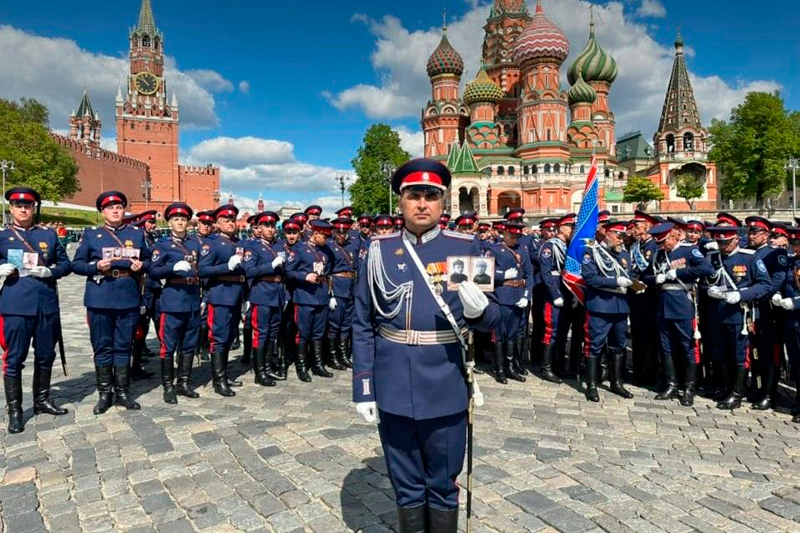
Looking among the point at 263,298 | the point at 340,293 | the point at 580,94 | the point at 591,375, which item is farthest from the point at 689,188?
the point at 263,298

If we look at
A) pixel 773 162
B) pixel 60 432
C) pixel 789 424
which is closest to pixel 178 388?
pixel 60 432

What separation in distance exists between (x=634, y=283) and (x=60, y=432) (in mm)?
6729

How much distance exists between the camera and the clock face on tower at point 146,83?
105562 mm

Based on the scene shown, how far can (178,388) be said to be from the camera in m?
6.86

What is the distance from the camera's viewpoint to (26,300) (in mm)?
5629

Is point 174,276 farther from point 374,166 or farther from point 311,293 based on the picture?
point 374,166

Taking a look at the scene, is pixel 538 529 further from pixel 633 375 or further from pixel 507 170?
pixel 507 170

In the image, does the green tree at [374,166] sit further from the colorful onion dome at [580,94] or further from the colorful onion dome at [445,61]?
the colorful onion dome at [580,94]

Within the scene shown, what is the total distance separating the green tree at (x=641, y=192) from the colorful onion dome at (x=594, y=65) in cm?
1576

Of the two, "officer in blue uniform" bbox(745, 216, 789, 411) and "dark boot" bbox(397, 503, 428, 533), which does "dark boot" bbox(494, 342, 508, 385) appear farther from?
"dark boot" bbox(397, 503, 428, 533)

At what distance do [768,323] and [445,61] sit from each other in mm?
68306

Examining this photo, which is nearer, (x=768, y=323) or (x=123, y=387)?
(x=123, y=387)

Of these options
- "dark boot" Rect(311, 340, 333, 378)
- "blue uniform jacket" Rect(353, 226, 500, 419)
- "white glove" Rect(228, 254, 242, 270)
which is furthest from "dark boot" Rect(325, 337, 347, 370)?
"blue uniform jacket" Rect(353, 226, 500, 419)

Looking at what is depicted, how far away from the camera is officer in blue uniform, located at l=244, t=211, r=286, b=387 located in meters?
7.54
